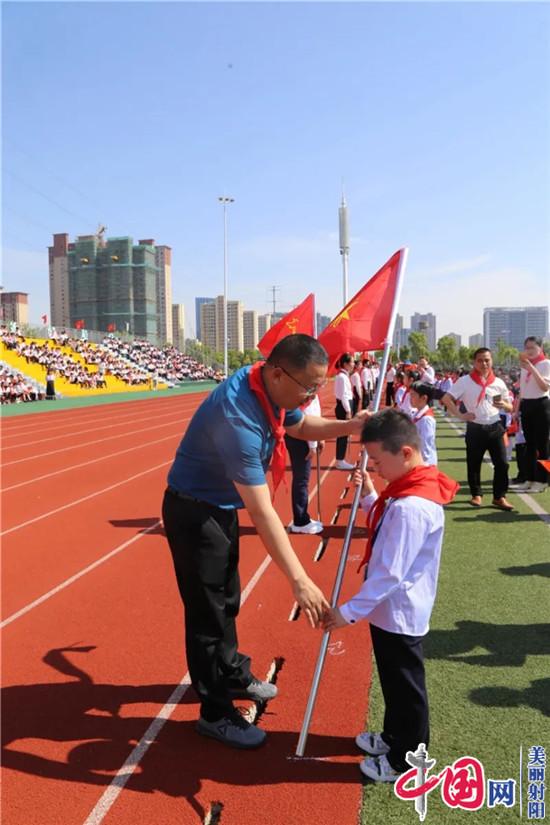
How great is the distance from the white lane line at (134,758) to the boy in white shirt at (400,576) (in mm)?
1130

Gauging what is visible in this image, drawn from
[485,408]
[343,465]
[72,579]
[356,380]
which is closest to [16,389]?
[356,380]

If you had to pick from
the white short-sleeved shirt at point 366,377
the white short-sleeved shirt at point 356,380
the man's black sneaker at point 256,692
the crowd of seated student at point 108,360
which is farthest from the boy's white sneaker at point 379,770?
the crowd of seated student at point 108,360

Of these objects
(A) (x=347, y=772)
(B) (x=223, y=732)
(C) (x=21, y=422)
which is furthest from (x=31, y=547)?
(C) (x=21, y=422)

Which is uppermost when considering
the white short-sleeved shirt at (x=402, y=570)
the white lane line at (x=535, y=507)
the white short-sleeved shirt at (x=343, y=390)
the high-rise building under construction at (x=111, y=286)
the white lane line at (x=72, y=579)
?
the high-rise building under construction at (x=111, y=286)

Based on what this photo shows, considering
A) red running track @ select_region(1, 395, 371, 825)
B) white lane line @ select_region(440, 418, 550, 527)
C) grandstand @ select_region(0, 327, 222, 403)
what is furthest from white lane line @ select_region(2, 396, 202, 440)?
white lane line @ select_region(440, 418, 550, 527)

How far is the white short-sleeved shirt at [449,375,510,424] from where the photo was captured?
7.33m

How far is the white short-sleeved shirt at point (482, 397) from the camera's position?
24.0 ft

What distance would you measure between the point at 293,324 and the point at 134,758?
4722 millimetres

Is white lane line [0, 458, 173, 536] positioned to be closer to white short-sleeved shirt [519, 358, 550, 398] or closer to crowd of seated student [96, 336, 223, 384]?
white short-sleeved shirt [519, 358, 550, 398]

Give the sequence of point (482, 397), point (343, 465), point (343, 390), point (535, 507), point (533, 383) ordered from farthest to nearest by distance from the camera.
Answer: point (343, 465) < point (343, 390) < point (533, 383) < point (535, 507) < point (482, 397)

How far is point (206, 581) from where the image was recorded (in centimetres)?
297

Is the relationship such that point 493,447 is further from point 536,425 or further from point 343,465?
point 343,465

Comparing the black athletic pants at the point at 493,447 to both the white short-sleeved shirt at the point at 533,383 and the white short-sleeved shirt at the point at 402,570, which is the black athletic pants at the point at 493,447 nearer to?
Result: the white short-sleeved shirt at the point at 533,383

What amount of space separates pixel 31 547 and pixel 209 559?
4418 mm
